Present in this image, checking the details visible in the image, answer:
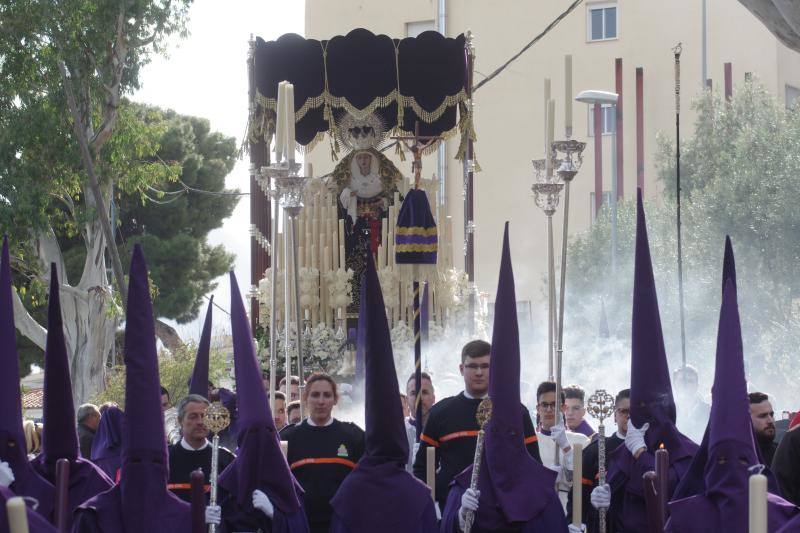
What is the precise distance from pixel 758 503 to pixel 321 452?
130 inches

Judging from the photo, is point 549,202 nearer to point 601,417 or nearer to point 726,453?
point 601,417

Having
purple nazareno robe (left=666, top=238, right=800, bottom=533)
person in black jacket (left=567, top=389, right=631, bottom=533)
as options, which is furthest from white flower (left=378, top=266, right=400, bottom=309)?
purple nazareno robe (left=666, top=238, right=800, bottom=533)

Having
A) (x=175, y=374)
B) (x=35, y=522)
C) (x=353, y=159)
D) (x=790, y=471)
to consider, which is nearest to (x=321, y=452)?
(x=35, y=522)

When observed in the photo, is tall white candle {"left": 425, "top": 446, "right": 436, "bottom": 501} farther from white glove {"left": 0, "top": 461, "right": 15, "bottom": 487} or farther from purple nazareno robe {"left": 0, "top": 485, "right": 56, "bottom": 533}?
purple nazareno robe {"left": 0, "top": 485, "right": 56, "bottom": 533}

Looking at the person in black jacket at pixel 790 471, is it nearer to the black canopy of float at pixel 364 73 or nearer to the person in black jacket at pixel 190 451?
the person in black jacket at pixel 190 451

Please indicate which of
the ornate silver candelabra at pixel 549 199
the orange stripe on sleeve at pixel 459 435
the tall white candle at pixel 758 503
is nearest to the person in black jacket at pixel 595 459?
Answer: the orange stripe on sleeve at pixel 459 435

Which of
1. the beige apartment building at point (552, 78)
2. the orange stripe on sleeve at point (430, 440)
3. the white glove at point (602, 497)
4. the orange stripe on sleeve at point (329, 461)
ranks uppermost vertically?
the beige apartment building at point (552, 78)

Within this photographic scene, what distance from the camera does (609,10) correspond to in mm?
29141

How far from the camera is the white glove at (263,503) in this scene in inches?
252

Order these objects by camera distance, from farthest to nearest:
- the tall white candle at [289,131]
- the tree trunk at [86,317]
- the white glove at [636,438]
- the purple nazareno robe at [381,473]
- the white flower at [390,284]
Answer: the tree trunk at [86,317]
the white flower at [390,284]
the tall white candle at [289,131]
the white glove at [636,438]
the purple nazareno robe at [381,473]

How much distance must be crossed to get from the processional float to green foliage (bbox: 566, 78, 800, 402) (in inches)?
321

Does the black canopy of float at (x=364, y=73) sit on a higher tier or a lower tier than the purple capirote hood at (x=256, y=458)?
higher

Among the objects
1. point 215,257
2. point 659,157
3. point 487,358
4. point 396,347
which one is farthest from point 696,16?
point 487,358

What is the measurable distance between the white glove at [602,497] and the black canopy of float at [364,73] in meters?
7.05
